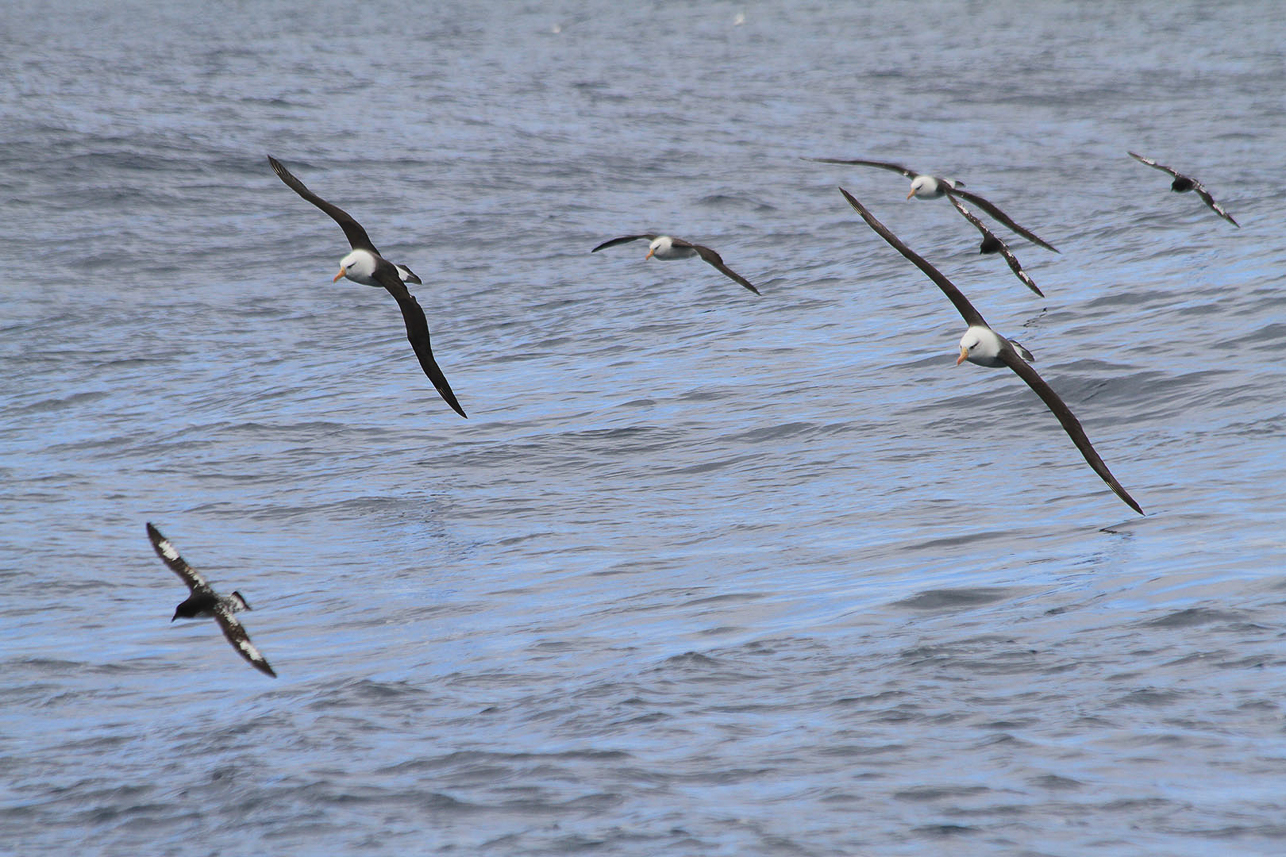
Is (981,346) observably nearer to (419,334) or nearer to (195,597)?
(419,334)

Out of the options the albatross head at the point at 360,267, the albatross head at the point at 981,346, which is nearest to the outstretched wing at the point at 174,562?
the albatross head at the point at 360,267

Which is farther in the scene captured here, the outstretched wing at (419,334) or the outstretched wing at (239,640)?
the outstretched wing at (419,334)

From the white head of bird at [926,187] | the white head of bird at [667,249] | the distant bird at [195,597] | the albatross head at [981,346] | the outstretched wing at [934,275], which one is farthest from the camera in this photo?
the white head of bird at [926,187]

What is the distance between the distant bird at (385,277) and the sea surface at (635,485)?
6.21 feet

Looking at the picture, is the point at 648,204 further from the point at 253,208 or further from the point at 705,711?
the point at 705,711

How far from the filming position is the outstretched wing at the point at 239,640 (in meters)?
6.73

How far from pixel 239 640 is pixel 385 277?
4651 millimetres

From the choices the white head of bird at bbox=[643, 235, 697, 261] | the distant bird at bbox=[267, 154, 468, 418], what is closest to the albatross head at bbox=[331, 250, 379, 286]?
the distant bird at bbox=[267, 154, 468, 418]

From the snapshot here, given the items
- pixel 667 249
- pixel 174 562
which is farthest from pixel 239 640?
pixel 667 249

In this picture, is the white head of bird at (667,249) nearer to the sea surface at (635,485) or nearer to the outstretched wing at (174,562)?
the sea surface at (635,485)

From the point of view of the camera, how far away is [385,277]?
11133mm

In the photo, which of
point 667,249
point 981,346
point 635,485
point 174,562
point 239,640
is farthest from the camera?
point 667,249

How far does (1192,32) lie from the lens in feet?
140

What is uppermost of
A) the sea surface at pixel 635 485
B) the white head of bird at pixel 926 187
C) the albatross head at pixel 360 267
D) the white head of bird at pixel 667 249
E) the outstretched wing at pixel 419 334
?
the albatross head at pixel 360 267
